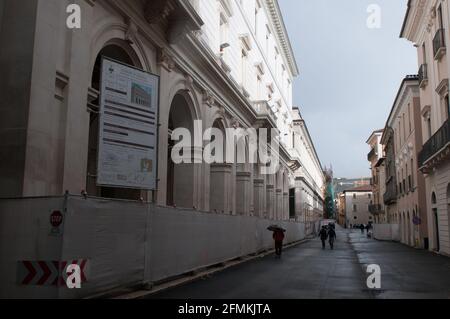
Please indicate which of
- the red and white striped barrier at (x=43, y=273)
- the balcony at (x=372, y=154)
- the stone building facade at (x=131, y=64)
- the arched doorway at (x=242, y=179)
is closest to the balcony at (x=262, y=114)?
the stone building facade at (x=131, y=64)

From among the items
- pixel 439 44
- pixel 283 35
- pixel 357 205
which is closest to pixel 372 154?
pixel 283 35

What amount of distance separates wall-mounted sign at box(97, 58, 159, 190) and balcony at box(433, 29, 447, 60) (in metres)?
15.3

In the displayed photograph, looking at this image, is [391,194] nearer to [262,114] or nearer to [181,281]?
[262,114]

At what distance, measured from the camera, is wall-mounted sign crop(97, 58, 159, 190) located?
12.2m

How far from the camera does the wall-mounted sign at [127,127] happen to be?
12.2 metres

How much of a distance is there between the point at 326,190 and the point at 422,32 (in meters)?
103

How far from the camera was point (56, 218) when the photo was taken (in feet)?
26.1

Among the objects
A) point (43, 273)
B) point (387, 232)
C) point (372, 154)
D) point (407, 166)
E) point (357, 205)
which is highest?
point (372, 154)

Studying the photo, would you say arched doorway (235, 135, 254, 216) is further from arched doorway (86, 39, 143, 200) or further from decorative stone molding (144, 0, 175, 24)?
decorative stone molding (144, 0, 175, 24)

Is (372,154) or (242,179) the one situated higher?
(372,154)

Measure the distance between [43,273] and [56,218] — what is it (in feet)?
2.91

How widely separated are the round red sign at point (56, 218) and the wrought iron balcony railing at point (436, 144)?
1768cm

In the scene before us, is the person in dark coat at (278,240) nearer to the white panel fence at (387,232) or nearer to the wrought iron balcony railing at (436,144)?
the wrought iron balcony railing at (436,144)
